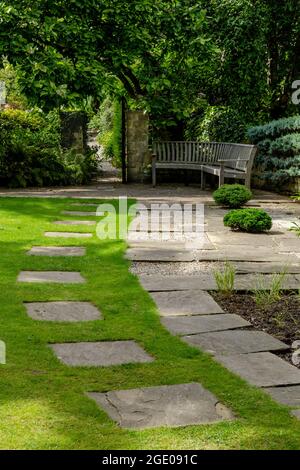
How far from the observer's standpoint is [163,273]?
6.33 meters

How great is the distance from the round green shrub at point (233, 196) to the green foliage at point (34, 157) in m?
4.63

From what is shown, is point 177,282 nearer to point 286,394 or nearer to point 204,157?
point 286,394

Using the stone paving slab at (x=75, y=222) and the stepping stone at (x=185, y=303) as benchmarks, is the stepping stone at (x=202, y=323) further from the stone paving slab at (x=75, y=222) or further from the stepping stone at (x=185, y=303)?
the stone paving slab at (x=75, y=222)

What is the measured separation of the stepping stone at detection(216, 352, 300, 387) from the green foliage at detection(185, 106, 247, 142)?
10.8m

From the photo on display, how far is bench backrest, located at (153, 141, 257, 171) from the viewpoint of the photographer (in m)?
13.1

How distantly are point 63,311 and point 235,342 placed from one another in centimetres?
144

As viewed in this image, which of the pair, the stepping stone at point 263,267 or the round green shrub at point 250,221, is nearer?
the stepping stone at point 263,267

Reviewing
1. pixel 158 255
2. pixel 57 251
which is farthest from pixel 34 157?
pixel 158 255

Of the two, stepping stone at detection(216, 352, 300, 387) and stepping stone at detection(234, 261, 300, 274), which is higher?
stepping stone at detection(234, 261, 300, 274)

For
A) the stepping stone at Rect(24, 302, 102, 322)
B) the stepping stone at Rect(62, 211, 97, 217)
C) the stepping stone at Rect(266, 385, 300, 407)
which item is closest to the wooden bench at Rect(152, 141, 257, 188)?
the stepping stone at Rect(62, 211, 97, 217)

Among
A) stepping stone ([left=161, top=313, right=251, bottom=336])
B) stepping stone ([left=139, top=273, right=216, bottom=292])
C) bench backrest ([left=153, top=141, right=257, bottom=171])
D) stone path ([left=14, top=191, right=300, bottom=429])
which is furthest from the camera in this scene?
bench backrest ([left=153, top=141, right=257, bottom=171])

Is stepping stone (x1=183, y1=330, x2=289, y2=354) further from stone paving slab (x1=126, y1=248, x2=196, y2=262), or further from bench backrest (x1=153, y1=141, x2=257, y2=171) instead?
bench backrest (x1=153, y1=141, x2=257, y2=171)

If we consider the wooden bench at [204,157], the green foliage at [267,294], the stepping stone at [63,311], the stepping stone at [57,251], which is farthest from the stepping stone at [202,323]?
the wooden bench at [204,157]

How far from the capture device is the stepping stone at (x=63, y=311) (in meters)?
4.82
